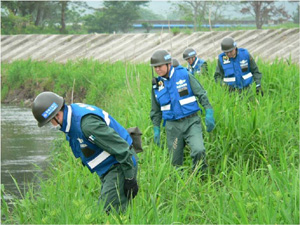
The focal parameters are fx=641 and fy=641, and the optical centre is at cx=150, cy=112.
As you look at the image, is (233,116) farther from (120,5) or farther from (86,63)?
(120,5)

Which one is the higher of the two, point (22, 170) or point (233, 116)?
point (233, 116)

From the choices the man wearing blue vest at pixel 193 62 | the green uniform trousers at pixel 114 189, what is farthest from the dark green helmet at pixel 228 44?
the green uniform trousers at pixel 114 189

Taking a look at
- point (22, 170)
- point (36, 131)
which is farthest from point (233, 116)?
point (36, 131)

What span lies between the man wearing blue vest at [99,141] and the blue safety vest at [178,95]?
1782mm

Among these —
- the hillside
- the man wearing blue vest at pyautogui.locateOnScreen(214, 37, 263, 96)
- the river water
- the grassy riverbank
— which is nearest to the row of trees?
the hillside

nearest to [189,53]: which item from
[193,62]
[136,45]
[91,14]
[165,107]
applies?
[193,62]

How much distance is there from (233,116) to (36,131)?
25.6 feet

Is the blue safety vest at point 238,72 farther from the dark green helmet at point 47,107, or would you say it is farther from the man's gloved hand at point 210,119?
the dark green helmet at point 47,107

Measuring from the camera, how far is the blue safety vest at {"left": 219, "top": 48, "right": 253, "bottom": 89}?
9.92 metres

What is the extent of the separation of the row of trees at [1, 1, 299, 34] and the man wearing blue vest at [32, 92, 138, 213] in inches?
874

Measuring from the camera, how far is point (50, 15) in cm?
3900

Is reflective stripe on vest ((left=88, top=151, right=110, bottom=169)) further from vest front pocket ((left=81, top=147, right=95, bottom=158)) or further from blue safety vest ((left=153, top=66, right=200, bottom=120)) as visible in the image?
blue safety vest ((left=153, top=66, right=200, bottom=120))

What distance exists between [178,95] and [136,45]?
1638 centimetres

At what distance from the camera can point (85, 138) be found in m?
5.61
